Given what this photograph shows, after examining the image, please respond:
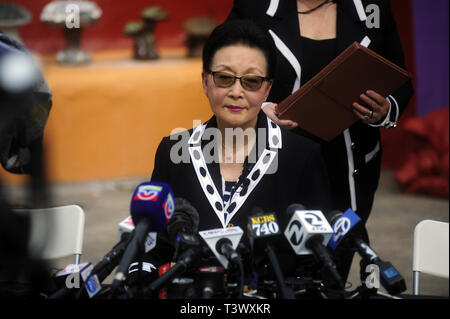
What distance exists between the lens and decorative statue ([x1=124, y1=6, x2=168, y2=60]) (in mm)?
5086

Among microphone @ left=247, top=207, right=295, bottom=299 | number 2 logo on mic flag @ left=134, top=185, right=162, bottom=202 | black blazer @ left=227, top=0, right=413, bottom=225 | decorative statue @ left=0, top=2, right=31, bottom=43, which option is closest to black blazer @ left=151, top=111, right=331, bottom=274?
black blazer @ left=227, top=0, right=413, bottom=225

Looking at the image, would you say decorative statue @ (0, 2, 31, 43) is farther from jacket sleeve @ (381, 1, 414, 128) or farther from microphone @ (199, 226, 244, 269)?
microphone @ (199, 226, 244, 269)

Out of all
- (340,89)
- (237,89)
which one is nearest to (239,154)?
(237,89)

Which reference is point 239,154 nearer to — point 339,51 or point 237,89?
point 237,89

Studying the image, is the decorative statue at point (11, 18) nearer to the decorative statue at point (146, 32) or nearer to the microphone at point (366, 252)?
the decorative statue at point (146, 32)

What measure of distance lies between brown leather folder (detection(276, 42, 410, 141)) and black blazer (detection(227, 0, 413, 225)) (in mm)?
121

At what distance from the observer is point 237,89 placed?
176cm

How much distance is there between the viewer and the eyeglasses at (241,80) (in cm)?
176

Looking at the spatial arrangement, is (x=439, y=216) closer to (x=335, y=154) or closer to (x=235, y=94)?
(x=335, y=154)

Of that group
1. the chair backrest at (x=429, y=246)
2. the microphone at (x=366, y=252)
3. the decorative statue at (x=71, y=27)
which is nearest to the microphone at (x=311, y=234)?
the microphone at (x=366, y=252)

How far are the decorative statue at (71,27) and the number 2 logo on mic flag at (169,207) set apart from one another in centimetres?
327

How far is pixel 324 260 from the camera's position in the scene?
51.4 inches

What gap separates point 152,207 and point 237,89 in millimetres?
581
